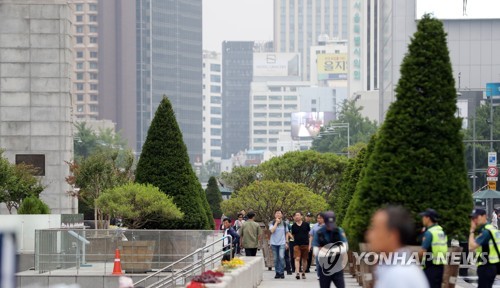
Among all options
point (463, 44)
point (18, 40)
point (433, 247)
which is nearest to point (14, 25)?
point (18, 40)

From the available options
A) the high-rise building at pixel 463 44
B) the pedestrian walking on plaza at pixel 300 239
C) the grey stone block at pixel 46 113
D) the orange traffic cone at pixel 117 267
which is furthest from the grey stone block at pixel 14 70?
the high-rise building at pixel 463 44

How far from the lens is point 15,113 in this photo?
174ft

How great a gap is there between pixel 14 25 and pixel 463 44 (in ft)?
248

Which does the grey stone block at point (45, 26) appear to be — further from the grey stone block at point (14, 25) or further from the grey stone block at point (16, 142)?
the grey stone block at point (16, 142)

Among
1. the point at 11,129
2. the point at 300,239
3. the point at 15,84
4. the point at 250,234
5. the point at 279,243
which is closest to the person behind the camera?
the point at 300,239

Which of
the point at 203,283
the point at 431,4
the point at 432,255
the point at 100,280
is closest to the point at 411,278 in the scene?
the point at 432,255

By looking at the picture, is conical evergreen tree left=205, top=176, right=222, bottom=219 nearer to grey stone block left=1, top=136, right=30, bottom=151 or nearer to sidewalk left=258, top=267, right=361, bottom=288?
grey stone block left=1, top=136, right=30, bottom=151

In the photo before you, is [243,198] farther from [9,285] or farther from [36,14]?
[9,285]

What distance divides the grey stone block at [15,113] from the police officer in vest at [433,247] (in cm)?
3716

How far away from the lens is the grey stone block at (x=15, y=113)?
174 ft

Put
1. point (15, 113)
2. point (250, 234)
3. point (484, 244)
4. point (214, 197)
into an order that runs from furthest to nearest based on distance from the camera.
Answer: point (214, 197) < point (15, 113) < point (250, 234) < point (484, 244)

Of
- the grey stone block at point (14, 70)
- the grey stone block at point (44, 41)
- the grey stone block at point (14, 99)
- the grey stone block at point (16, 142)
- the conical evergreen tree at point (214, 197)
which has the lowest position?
the conical evergreen tree at point (214, 197)

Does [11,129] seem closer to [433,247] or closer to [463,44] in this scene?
[433,247]

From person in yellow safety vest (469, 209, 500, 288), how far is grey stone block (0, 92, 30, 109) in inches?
1467
